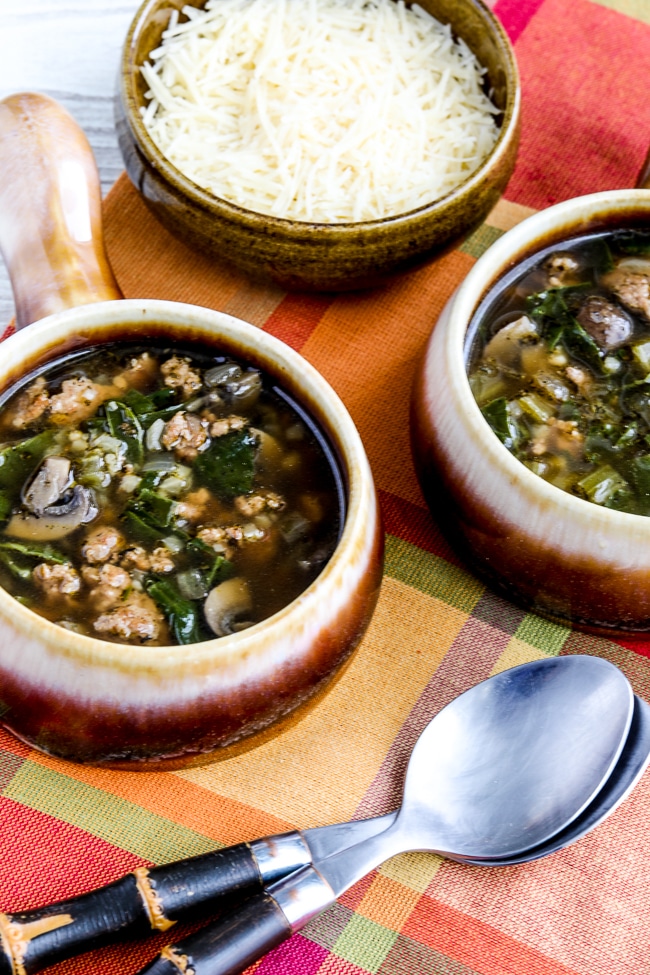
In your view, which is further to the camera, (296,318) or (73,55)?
(73,55)

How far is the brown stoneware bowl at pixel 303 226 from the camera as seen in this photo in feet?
6.57

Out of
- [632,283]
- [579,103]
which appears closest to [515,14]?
[579,103]

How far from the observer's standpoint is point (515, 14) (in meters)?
2.71

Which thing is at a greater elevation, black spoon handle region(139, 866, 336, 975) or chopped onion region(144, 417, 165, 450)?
chopped onion region(144, 417, 165, 450)

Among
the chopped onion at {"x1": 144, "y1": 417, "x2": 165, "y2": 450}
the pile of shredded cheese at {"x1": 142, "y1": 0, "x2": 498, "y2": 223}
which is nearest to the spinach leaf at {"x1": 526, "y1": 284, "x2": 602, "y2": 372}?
the pile of shredded cheese at {"x1": 142, "y1": 0, "x2": 498, "y2": 223}

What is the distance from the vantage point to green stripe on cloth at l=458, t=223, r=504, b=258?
235 centimetres

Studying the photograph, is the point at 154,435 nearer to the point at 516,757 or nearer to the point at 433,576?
the point at 433,576

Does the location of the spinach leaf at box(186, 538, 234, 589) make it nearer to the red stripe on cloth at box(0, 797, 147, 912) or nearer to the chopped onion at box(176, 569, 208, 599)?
the chopped onion at box(176, 569, 208, 599)

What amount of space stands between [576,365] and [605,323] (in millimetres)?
102

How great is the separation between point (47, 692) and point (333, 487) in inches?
21.3

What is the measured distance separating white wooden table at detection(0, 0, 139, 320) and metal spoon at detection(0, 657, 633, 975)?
5.28 feet

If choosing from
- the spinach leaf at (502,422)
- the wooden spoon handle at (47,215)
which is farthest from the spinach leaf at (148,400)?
the spinach leaf at (502,422)

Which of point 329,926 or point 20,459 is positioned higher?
point 20,459

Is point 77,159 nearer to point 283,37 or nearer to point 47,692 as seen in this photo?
point 283,37
